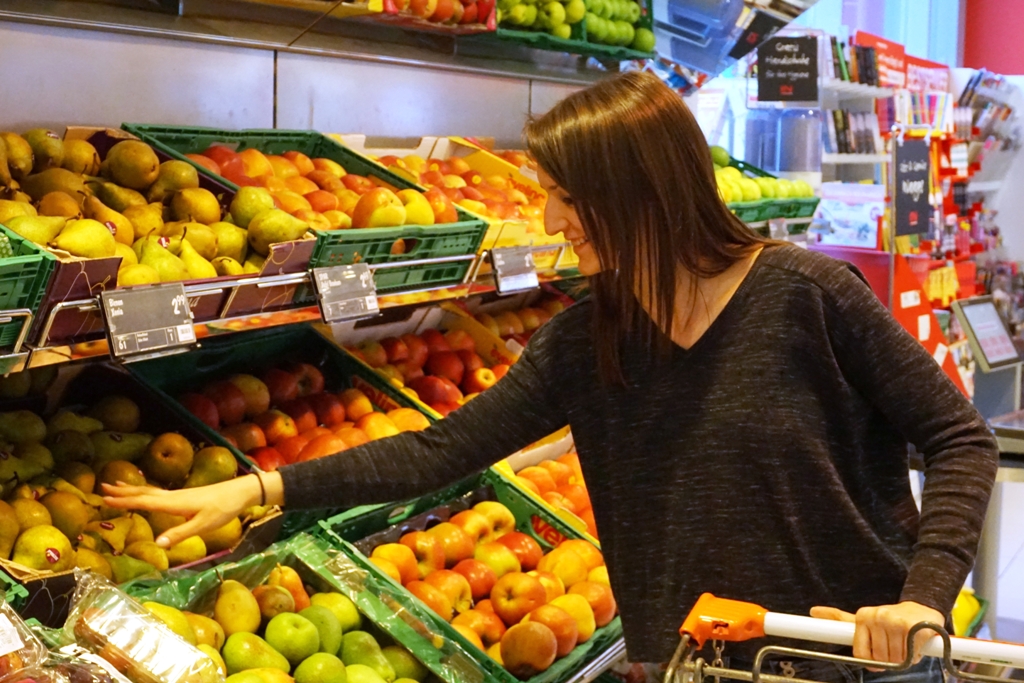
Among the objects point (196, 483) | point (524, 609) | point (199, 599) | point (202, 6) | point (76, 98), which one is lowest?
point (524, 609)

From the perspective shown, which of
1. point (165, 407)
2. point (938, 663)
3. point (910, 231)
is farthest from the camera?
point (910, 231)

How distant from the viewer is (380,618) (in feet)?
7.33

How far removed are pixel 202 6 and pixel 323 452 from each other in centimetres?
111

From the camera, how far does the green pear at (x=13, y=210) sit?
1.86 metres

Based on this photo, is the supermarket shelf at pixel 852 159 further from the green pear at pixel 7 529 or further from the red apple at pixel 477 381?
the green pear at pixel 7 529

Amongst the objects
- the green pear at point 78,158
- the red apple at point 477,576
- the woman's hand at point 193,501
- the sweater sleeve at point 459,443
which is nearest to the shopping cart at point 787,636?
the sweater sleeve at point 459,443

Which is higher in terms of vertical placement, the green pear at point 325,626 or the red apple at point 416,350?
the red apple at point 416,350

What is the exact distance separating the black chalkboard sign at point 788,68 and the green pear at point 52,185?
12.3ft

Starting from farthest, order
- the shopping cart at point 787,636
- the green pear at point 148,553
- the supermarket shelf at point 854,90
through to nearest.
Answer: the supermarket shelf at point 854,90
the green pear at point 148,553
the shopping cart at point 787,636

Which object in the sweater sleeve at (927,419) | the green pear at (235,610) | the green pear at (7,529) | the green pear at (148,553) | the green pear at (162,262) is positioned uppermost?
the green pear at (162,262)

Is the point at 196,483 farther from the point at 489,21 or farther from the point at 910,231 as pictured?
the point at 910,231

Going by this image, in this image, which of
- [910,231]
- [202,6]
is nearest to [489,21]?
[202,6]

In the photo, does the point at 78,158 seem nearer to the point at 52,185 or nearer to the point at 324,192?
the point at 52,185

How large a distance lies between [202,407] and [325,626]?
690 mm
